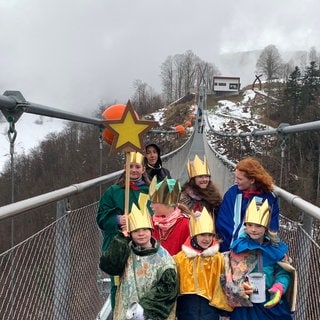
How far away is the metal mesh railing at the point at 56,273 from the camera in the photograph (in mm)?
1665

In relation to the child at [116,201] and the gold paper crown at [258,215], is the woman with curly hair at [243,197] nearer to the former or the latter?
the gold paper crown at [258,215]

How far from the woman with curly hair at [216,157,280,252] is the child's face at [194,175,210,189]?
0.32m

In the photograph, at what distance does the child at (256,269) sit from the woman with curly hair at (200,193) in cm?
70

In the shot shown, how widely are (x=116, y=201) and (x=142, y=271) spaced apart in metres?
0.71

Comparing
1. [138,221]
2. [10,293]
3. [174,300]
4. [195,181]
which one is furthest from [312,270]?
[10,293]

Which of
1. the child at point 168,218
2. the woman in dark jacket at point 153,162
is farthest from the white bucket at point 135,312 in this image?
the woman in dark jacket at point 153,162

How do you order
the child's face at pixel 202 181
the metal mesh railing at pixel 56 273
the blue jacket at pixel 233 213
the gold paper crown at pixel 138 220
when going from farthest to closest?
the child's face at pixel 202 181 → the blue jacket at pixel 233 213 → the gold paper crown at pixel 138 220 → the metal mesh railing at pixel 56 273

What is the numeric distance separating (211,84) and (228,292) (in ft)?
276

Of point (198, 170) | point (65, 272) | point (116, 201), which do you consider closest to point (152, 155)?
point (198, 170)

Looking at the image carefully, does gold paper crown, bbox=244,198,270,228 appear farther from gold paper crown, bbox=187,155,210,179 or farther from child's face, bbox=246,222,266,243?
gold paper crown, bbox=187,155,210,179

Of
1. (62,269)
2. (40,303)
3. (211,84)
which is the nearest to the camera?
(40,303)

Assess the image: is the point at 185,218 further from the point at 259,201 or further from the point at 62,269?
the point at 62,269

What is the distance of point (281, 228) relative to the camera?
2916 mm

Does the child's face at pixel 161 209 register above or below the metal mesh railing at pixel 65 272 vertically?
above
